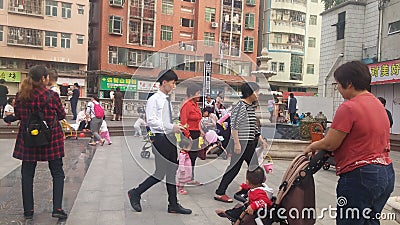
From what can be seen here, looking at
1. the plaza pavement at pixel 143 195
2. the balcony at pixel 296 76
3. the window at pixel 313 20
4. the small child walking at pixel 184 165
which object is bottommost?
the plaza pavement at pixel 143 195

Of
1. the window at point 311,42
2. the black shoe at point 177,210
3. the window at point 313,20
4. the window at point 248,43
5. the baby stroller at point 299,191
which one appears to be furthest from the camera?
the window at point 313,20

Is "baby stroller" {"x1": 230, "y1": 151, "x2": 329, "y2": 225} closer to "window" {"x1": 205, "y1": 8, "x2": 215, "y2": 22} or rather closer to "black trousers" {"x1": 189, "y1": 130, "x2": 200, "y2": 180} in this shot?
"black trousers" {"x1": 189, "y1": 130, "x2": 200, "y2": 180}

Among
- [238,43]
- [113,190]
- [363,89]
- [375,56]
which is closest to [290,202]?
[363,89]

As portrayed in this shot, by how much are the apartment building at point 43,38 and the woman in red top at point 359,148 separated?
25429 millimetres

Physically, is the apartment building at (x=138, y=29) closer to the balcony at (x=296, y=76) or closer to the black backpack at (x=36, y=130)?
the balcony at (x=296, y=76)

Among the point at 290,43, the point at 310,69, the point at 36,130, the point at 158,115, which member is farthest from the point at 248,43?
the point at 36,130

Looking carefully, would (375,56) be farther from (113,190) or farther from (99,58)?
(99,58)

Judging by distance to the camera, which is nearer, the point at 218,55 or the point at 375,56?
the point at 218,55

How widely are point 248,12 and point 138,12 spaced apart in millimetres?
11377

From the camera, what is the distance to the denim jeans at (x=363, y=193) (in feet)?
8.02

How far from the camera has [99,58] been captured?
30250 mm

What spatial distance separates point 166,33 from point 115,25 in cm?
458

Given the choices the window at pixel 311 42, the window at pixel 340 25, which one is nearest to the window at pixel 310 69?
the window at pixel 311 42

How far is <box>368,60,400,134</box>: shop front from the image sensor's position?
43.1ft
